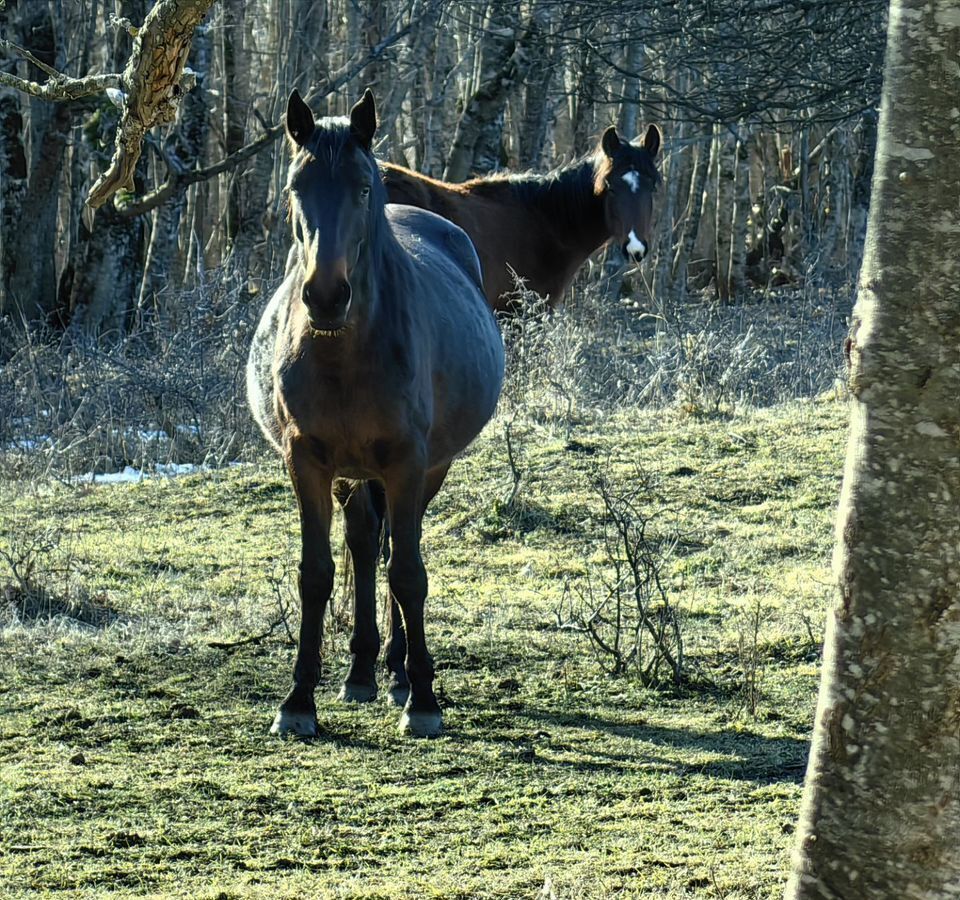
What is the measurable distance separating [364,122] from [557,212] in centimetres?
689

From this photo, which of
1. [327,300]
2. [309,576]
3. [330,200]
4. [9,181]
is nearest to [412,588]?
[309,576]

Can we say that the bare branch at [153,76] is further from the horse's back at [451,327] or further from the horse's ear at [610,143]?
the horse's ear at [610,143]

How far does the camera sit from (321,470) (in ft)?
18.0

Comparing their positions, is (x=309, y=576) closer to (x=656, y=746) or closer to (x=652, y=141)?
(x=656, y=746)

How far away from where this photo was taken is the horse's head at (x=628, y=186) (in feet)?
38.7

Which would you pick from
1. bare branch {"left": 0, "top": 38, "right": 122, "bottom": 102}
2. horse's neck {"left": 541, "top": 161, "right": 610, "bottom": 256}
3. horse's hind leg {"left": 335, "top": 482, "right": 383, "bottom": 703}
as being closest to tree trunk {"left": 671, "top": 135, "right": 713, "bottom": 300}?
horse's neck {"left": 541, "top": 161, "right": 610, "bottom": 256}

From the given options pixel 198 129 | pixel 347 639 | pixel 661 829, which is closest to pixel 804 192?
pixel 198 129

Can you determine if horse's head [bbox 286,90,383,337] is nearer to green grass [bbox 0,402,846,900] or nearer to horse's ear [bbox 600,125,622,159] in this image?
green grass [bbox 0,402,846,900]

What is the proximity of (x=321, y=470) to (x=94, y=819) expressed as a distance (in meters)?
1.62

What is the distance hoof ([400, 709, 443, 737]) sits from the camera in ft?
18.0

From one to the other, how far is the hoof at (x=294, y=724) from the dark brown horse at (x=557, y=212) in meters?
6.61

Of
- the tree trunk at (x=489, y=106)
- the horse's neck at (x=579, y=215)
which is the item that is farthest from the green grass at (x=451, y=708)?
the tree trunk at (x=489, y=106)

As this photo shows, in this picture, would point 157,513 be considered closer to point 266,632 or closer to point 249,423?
point 249,423

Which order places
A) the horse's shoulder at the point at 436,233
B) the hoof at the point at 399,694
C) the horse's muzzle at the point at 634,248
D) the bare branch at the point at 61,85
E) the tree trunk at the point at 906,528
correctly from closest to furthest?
the tree trunk at the point at 906,528, the bare branch at the point at 61,85, the hoof at the point at 399,694, the horse's shoulder at the point at 436,233, the horse's muzzle at the point at 634,248
